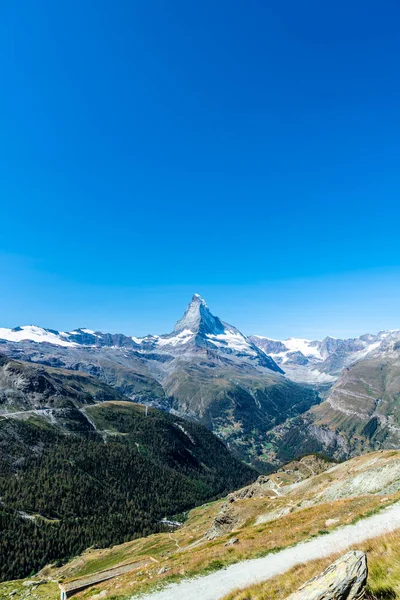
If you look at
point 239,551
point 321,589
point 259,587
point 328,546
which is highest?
point 321,589

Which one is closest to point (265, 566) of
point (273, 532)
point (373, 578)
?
point (273, 532)

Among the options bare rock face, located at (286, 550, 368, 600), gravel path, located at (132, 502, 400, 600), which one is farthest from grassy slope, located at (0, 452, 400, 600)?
bare rock face, located at (286, 550, 368, 600)

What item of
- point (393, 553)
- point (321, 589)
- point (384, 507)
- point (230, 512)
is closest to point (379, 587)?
point (321, 589)

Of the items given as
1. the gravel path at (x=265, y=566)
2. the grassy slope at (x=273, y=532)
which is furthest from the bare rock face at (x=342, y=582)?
the gravel path at (x=265, y=566)

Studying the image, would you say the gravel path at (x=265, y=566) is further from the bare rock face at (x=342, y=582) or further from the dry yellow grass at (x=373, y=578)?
the bare rock face at (x=342, y=582)

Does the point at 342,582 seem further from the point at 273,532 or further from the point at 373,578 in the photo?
the point at 273,532

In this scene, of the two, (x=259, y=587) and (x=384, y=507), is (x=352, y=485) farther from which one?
(x=259, y=587)

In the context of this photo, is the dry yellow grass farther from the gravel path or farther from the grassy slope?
the gravel path
